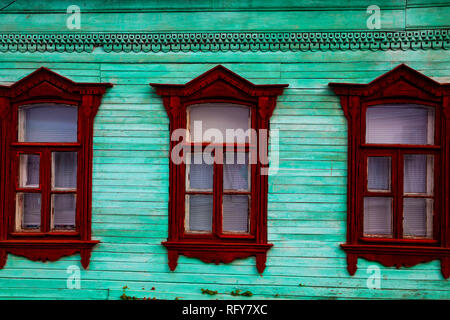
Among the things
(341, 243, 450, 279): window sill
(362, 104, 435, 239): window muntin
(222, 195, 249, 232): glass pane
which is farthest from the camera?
(222, 195, 249, 232): glass pane

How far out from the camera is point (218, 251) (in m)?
3.96

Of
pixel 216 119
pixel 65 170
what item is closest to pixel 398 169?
pixel 216 119

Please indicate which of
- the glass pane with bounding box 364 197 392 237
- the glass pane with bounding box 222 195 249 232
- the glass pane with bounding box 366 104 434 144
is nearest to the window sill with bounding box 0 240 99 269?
the glass pane with bounding box 222 195 249 232

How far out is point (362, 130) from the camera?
154 inches

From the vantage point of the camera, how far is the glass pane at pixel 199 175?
410 cm

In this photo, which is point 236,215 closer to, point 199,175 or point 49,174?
point 199,175

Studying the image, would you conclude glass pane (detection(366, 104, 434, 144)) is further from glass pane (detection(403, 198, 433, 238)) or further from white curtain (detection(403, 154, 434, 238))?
glass pane (detection(403, 198, 433, 238))

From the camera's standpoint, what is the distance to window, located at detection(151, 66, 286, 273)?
13.0 ft

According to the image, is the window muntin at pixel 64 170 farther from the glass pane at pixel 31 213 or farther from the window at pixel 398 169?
the window at pixel 398 169

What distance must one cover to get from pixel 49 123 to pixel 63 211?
3.88 feet

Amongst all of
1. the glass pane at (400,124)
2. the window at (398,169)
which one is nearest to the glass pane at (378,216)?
Result: the window at (398,169)

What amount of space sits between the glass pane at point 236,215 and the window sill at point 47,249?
1.69m

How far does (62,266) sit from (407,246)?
4373 millimetres

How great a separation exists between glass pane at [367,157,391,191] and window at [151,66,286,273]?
1.36 metres
